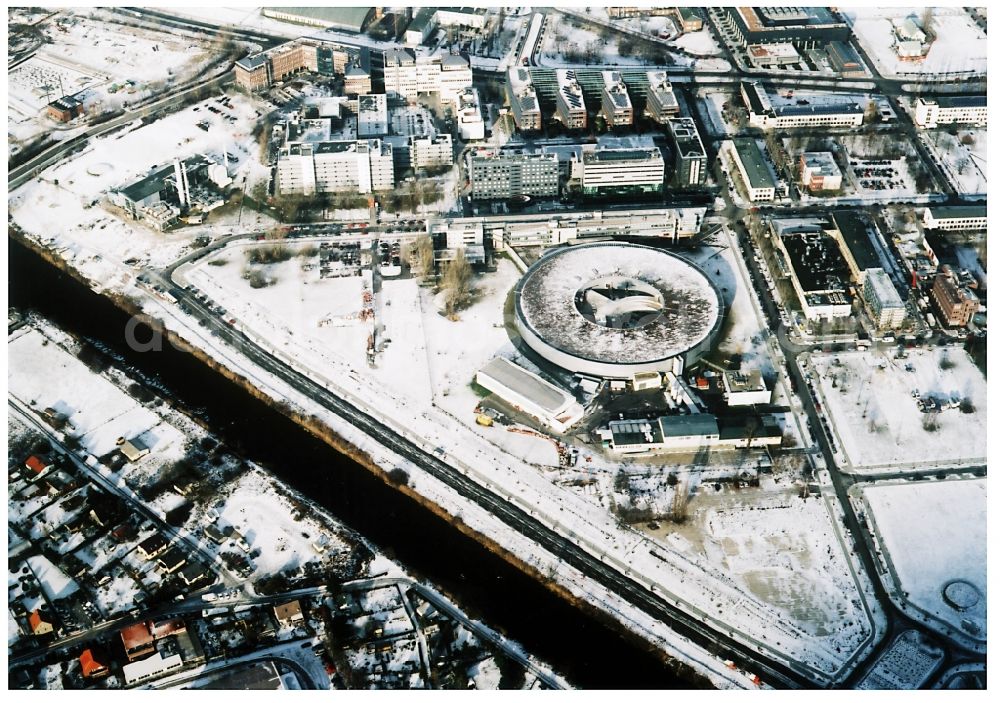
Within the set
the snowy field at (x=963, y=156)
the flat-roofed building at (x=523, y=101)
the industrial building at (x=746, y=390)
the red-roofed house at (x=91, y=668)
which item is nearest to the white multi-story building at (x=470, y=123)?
the flat-roofed building at (x=523, y=101)

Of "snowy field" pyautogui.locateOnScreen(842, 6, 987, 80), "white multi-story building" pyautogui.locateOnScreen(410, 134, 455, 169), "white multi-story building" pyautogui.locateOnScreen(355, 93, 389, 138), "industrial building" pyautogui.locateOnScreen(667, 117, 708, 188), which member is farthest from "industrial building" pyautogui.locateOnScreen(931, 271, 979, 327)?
"white multi-story building" pyautogui.locateOnScreen(355, 93, 389, 138)

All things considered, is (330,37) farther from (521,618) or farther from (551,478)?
(521,618)

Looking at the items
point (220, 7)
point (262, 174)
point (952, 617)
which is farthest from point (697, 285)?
point (220, 7)

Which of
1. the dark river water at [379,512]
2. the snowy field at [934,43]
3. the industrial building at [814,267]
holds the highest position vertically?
the snowy field at [934,43]

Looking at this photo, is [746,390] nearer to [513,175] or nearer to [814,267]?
[814,267]

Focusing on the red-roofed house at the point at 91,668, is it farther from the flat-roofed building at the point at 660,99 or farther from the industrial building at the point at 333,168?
the flat-roofed building at the point at 660,99

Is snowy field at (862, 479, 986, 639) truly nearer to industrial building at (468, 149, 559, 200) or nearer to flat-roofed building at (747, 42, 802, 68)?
industrial building at (468, 149, 559, 200)
